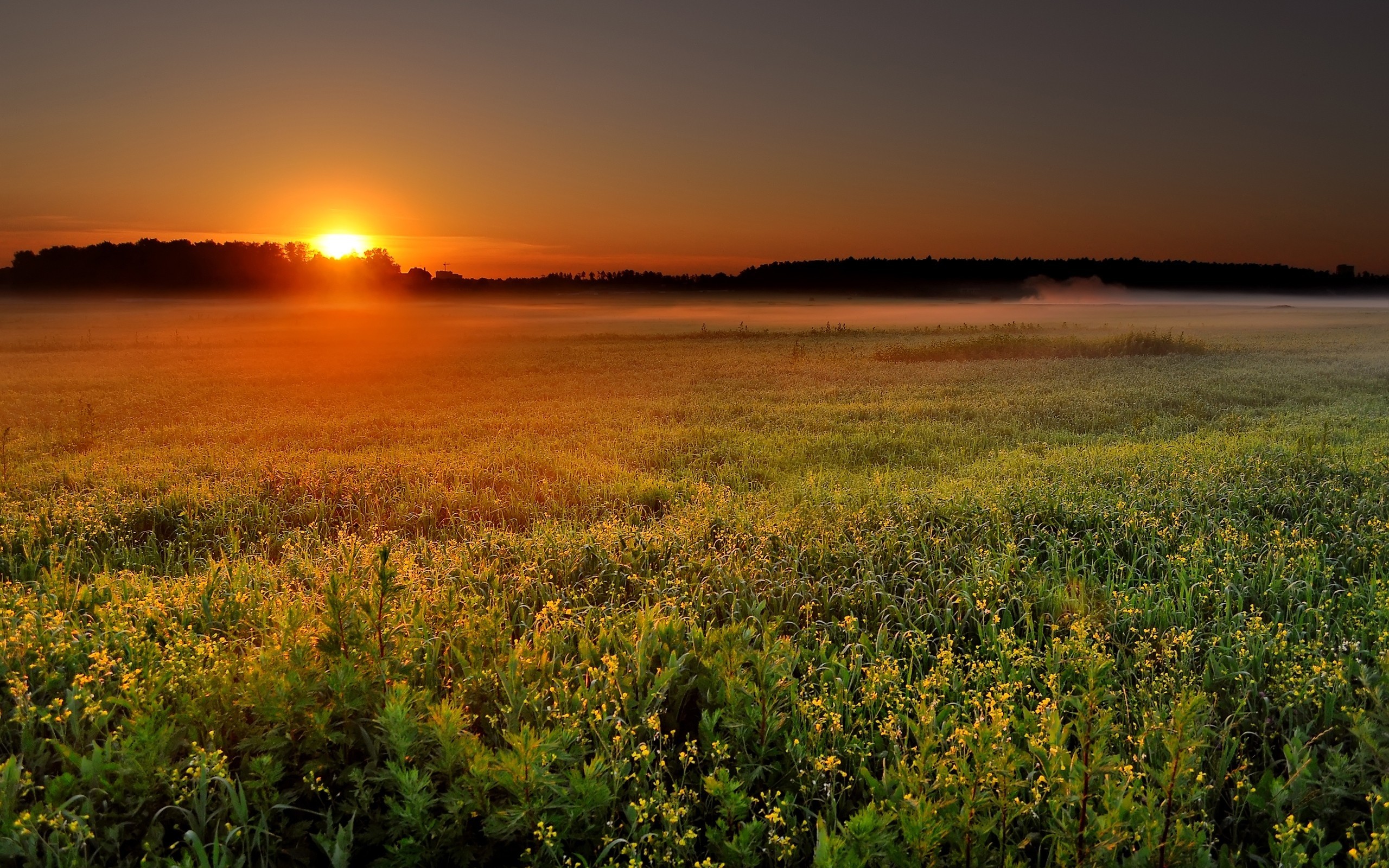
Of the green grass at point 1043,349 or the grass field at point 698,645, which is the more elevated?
the green grass at point 1043,349

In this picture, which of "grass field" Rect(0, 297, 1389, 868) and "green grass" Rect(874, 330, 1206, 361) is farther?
"green grass" Rect(874, 330, 1206, 361)

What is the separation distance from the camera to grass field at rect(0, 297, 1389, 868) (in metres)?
3.12

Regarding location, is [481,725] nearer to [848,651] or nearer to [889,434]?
[848,651]

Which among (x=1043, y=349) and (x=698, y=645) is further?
(x=1043, y=349)

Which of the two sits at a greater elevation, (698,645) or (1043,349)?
(1043,349)

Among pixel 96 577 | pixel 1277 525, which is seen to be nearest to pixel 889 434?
pixel 1277 525

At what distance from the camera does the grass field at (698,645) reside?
10.2 feet

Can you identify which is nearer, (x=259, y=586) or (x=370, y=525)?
(x=259, y=586)

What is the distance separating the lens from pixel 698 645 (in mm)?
4758

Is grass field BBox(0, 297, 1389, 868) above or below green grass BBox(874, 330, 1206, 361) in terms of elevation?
below

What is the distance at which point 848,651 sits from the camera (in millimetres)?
5152

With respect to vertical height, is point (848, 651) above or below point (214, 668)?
below

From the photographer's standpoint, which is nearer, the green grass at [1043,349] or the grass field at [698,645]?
the grass field at [698,645]

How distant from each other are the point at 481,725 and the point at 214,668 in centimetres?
138
